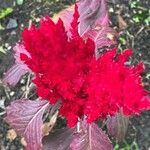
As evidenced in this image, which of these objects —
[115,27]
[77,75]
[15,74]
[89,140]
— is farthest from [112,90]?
[115,27]

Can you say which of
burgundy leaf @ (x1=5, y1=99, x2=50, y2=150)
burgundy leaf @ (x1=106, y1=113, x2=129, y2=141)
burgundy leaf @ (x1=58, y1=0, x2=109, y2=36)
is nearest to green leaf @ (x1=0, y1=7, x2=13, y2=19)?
burgundy leaf @ (x1=58, y1=0, x2=109, y2=36)

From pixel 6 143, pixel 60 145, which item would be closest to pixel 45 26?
pixel 60 145

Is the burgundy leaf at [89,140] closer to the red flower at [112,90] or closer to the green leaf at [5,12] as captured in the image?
the red flower at [112,90]

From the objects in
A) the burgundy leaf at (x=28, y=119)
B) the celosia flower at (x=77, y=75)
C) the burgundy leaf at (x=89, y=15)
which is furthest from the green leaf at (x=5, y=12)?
the celosia flower at (x=77, y=75)

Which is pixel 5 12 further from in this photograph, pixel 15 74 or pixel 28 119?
pixel 28 119

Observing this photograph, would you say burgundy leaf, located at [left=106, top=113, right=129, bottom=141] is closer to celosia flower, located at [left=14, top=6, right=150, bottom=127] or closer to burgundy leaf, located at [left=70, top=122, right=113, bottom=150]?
burgundy leaf, located at [left=70, top=122, right=113, bottom=150]
